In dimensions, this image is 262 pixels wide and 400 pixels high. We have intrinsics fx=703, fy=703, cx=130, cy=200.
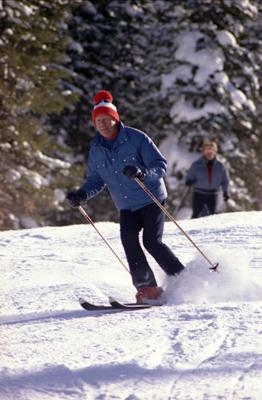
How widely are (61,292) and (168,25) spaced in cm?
1549

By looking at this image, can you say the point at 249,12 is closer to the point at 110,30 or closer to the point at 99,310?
the point at 110,30

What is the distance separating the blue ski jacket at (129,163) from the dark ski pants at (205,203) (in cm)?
594

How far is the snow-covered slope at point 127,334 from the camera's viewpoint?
11.0 feet

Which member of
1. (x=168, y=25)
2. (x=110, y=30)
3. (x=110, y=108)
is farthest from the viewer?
(x=110, y=30)

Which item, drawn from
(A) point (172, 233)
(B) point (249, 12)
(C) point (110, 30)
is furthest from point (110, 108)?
(C) point (110, 30)

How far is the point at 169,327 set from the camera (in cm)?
437

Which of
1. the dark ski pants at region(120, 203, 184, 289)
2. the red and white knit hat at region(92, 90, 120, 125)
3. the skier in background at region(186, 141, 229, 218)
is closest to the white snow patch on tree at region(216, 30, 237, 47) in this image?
the skier in background at region(186, 141, 229, 218)

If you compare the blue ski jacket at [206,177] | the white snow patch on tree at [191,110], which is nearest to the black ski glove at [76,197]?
the blue ski jacket at [206,177]

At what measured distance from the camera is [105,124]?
543 centimetres

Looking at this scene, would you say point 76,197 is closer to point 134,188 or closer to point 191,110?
point 134,188

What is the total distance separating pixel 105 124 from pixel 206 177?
605 cm

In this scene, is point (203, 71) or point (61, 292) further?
point (203, 71)

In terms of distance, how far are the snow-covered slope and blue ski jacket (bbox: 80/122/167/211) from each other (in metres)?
0.72

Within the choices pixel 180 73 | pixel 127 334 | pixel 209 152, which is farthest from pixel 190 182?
pixel 180 73
